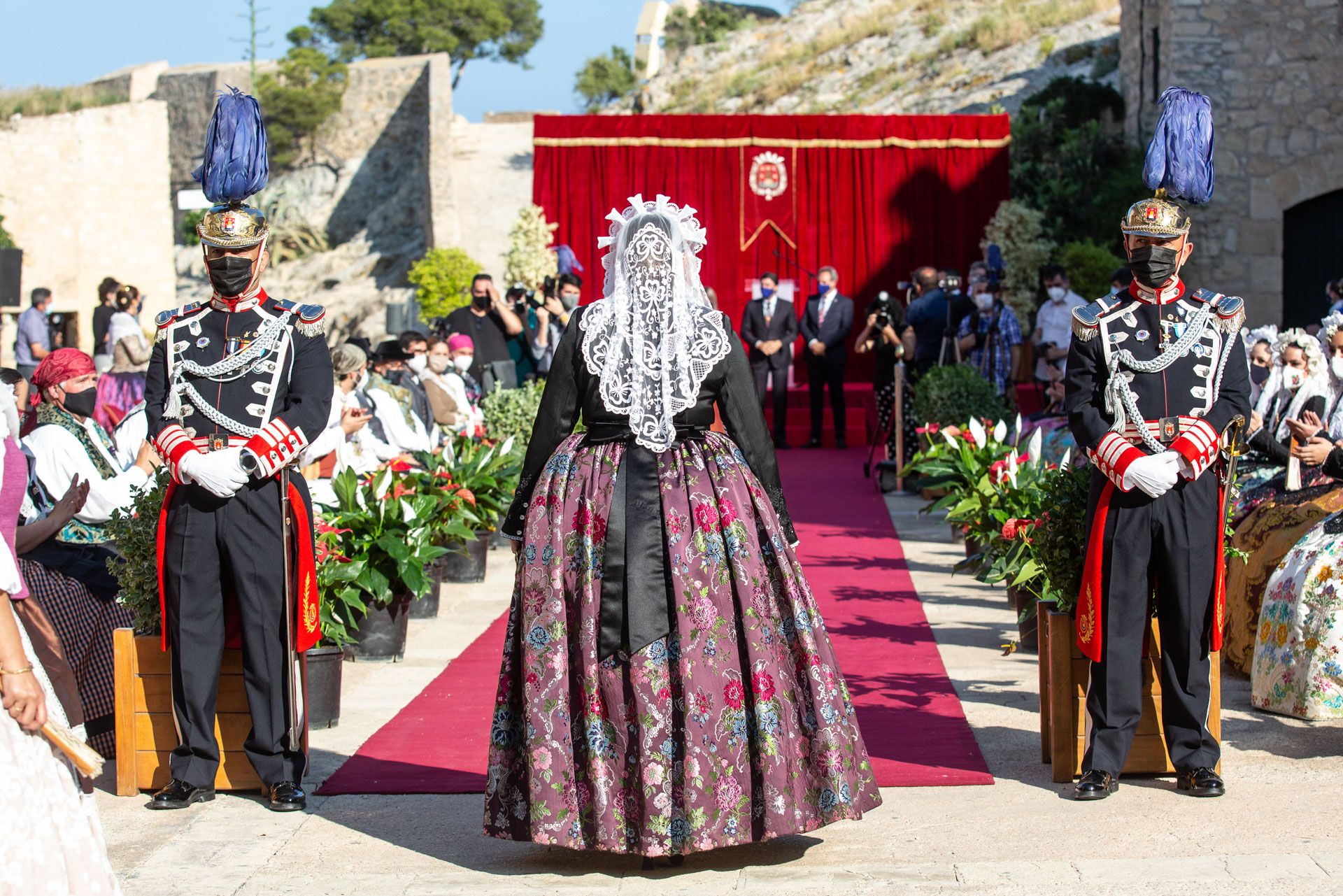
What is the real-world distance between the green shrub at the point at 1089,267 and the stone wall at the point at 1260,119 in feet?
3.30

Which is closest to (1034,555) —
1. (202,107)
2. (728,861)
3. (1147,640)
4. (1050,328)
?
(1147,640)

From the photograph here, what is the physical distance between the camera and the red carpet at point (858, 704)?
16.8 feet

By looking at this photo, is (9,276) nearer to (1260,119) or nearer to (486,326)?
(486,326)

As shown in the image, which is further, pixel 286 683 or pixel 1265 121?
pixel 1265 121

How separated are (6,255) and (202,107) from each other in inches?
924

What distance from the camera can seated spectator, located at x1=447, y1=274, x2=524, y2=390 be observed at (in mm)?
12523

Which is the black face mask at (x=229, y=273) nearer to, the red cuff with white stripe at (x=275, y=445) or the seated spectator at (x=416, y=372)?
the red cuff with white stripe at (x=275, y=445)

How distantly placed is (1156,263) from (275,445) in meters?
2.68

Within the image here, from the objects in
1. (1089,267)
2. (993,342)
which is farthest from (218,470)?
(1089,267)

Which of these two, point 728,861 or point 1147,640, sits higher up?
point 1147,640

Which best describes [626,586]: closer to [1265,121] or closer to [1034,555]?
[1034,555]

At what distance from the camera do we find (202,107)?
37.8 metres

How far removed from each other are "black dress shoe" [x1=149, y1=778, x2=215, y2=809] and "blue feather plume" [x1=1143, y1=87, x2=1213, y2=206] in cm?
343

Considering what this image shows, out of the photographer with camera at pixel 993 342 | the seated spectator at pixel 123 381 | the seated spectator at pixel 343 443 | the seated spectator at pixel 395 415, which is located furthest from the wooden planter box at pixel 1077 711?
the photographer with camera at pixel 993 342
